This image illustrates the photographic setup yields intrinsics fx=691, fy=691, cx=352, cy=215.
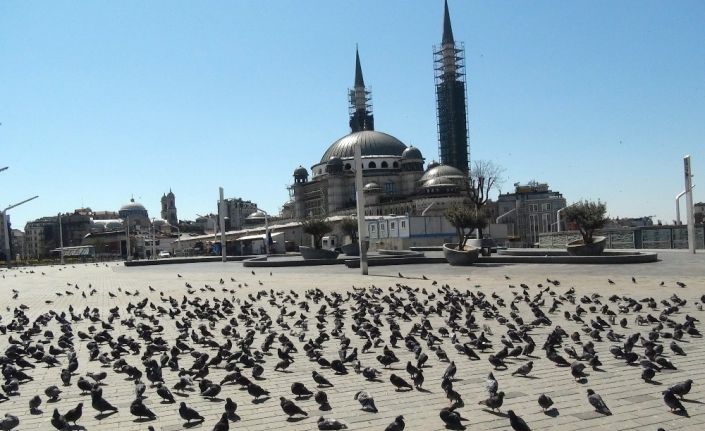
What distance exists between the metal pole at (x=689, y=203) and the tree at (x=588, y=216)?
19.5ft

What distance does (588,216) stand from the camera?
102 ft

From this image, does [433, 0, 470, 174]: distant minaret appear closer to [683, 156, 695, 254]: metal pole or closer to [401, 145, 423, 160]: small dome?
[401, 145, 423, 160]: small dome

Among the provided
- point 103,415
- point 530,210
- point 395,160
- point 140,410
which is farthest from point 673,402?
point 395,160

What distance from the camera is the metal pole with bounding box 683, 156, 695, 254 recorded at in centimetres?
3422

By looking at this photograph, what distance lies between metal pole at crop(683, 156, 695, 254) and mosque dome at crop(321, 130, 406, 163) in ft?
287

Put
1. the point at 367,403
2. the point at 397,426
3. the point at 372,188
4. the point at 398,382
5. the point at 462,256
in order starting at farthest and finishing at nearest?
the point at 372,188 < the point at 462,256 < the point at 398,382 < the point at 367,403 < the point at 397,426

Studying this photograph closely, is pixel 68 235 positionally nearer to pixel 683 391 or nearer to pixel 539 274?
pixel 539 274

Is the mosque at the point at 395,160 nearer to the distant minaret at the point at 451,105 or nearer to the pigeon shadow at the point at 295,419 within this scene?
Answer: the distant minaret at the point at 451,105

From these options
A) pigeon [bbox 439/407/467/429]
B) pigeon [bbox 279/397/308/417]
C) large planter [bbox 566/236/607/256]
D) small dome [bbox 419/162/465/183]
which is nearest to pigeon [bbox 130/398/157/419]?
A: pigeon [bbox 279/397/308/417]

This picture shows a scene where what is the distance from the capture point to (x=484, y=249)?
115ft

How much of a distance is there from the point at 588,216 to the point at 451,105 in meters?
89.7

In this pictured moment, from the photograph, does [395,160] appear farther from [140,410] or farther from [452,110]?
[140,410]

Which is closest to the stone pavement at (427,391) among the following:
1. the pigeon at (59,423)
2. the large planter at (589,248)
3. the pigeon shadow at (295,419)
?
the pigeon shadow at (295,419)

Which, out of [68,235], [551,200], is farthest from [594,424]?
[68,235]
